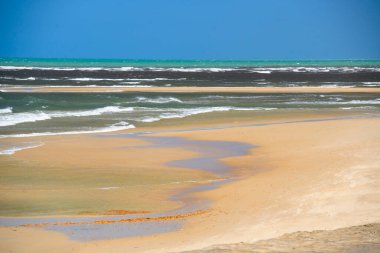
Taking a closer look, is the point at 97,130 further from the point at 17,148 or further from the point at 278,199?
the point at 278,199

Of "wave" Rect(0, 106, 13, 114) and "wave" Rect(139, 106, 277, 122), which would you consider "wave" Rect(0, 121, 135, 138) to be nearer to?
"wave" Rect(139, 106, 277, 122)

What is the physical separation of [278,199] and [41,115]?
18994 mm

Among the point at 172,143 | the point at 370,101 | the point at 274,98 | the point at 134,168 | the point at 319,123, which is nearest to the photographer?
the point at 134,168

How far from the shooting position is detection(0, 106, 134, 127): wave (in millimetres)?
25281

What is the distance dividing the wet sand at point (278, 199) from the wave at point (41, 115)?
844 cm

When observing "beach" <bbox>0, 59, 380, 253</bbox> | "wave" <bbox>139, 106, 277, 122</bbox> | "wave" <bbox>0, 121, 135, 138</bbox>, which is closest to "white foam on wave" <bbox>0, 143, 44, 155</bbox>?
"beach" <bbox>0, 59, 380, 253</bbox>

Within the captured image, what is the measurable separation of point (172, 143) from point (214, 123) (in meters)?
6.29

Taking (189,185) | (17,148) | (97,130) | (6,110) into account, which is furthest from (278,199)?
(6,110)

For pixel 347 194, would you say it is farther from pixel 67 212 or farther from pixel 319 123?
pixel 319 123

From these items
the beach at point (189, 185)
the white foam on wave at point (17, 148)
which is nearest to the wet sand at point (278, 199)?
the beach at point (189, 185)

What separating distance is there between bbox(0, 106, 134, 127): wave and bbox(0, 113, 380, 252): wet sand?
8439 millimetres

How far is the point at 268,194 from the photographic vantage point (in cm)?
1128

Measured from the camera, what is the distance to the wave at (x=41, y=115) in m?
25.3

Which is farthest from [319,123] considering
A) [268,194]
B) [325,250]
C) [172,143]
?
[325,250]
